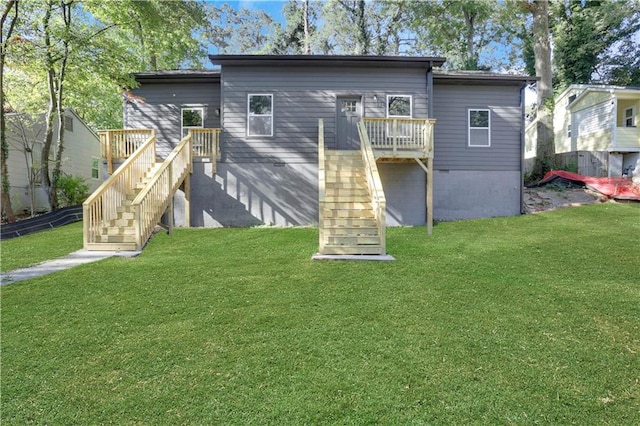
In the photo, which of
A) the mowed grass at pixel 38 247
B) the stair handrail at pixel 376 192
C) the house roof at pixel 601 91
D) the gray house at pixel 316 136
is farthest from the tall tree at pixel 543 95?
the mowed grass at pixel 38 247

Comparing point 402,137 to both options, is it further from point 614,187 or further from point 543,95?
point 543,95

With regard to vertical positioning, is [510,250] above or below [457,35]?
below

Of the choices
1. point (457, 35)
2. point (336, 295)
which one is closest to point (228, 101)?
point (336, 295)

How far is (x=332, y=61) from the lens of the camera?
417 inches

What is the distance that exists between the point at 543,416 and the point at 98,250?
7.77 metres

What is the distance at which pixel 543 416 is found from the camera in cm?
235

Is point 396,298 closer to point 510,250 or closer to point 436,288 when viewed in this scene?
point 436,288

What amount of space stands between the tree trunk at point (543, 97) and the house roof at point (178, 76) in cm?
1455

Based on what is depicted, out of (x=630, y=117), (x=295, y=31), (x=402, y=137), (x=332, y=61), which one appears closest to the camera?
(x=402, y=137)

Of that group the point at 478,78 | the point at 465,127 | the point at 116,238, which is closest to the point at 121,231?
the point at 116,238

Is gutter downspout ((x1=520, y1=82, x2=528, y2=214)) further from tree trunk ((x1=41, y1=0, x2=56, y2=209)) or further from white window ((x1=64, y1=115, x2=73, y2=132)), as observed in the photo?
white window ((x1=64, y1=115, x2=73, y2=132))

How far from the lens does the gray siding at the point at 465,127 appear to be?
37.6ft

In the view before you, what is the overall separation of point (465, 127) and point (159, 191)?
996 cm

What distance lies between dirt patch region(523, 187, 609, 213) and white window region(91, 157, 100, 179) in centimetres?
2148
